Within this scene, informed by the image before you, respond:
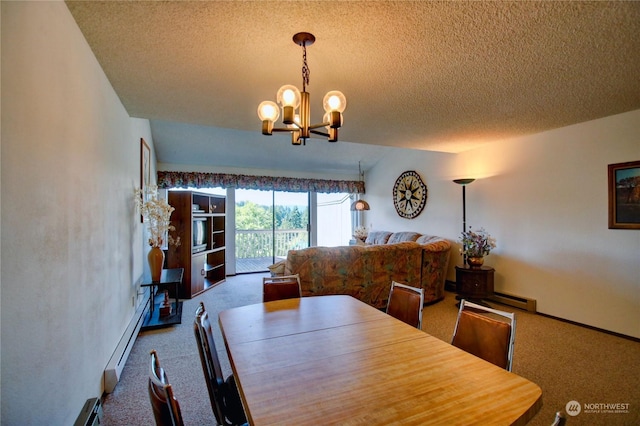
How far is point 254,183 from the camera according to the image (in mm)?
6398

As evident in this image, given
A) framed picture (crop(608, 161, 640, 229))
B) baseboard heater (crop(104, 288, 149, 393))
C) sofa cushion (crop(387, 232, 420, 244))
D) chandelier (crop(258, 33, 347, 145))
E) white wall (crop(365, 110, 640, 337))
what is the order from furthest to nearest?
sofa cushion (crop(387, 232, 420, 244)) → white wall (crop(365, 110, 640, 337)) → framed picture (crop(608, 161, 640, 229)) → baseboard heater (crop(104, 288, 149, 393)) → chandelier (crop(258, 33, 347, 145))

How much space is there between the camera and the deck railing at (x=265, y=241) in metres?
6.64

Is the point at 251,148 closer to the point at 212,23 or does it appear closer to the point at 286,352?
the point at 212,23

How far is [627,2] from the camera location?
1.48 meters

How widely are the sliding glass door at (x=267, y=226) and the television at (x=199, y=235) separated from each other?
1.19 meters

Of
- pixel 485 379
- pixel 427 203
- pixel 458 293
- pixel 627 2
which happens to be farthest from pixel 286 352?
pixel 427 203

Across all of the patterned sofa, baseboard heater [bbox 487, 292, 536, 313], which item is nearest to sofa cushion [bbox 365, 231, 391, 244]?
the patterned sofa

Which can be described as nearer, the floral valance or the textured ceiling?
the textured ceiling

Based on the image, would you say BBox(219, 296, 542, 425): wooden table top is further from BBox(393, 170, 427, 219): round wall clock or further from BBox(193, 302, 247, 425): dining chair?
BBox(393, 170, 427, 219): round wall clock

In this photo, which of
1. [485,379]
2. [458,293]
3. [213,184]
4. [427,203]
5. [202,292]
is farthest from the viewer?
[213,184]

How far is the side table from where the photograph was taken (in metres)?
3.94

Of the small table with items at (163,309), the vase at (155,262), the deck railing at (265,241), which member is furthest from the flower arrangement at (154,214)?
the deck railing at (265,241)

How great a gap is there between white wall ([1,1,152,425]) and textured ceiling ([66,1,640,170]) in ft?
1.06

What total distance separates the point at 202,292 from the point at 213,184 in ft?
7.28
